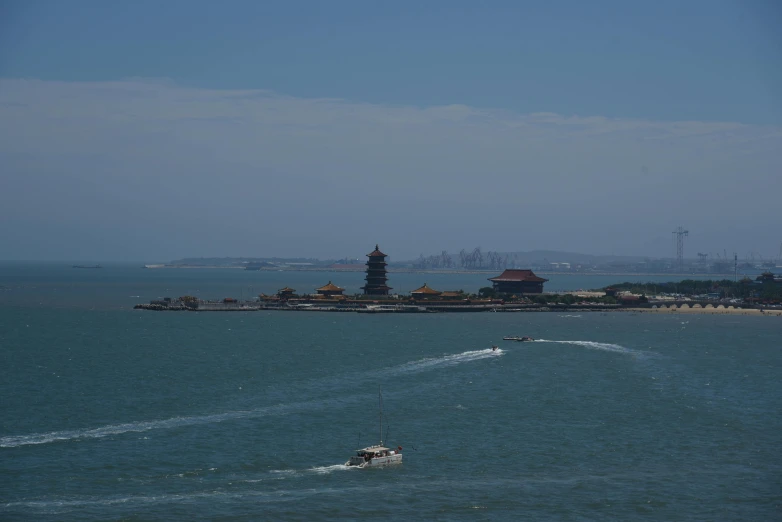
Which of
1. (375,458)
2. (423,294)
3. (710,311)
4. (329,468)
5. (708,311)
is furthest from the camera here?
(708,311)

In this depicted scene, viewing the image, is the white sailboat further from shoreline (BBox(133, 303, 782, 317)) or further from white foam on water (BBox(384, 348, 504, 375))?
shoreline (BBox(133, 303, 782, 317))

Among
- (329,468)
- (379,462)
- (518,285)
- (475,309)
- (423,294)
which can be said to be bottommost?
(329,468)

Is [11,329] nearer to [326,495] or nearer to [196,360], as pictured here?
[196,360]

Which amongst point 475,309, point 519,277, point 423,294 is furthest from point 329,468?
point 519,277

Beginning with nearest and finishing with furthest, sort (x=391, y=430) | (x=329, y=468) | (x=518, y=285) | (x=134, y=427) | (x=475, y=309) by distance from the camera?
(x=329, y=468) → (x=134, y=427) → (x=391, y=430) → (x=475, y=309) → (x=518, y=285)

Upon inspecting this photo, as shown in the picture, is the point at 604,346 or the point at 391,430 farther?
the point at 604,346

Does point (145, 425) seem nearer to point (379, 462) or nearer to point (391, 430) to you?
point (391, 430)
